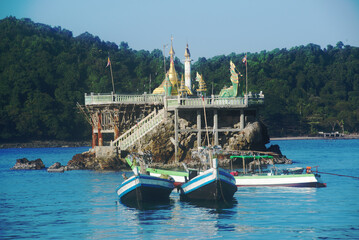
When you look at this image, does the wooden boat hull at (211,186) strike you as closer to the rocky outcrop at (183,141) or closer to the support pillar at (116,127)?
the rocky outcrop at (183,141)

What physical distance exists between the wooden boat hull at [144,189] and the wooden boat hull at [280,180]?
8474mm

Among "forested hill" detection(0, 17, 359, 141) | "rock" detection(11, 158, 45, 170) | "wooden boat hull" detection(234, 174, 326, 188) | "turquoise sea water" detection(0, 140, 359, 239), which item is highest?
"forested hill" detection(0, 17, 359, 141)

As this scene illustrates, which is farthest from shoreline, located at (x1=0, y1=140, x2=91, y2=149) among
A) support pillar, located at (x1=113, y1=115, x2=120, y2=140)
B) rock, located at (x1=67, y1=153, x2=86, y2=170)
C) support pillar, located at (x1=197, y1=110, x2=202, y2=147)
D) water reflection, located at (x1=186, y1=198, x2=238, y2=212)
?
water reflection, located at (x1=186, y1=198, x2=238, y2=212)

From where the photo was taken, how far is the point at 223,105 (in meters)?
64.2

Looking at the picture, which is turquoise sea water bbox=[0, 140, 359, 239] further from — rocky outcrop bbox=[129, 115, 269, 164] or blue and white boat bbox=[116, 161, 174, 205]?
rocky outcrop bbox=[129, 115, 269, 164]

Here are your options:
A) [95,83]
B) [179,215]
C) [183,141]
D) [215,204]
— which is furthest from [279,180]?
[95,83]

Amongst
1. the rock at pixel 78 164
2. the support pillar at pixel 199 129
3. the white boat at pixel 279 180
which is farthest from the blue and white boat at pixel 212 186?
the rock at pixel 78 164

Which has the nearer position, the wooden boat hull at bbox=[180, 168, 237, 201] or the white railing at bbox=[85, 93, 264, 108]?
the wooden boat hull at bbox=[180, 168, 237, 201]

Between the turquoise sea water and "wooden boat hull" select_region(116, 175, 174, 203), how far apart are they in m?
0.68

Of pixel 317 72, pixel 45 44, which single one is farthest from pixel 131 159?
pixel 317 72

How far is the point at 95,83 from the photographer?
156750mm

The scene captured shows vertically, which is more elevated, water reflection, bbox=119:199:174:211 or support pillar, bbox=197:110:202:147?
support pillar, bbox=197:110:202:147

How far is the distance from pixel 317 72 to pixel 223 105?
5090 inches

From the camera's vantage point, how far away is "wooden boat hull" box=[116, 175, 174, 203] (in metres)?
41.7
